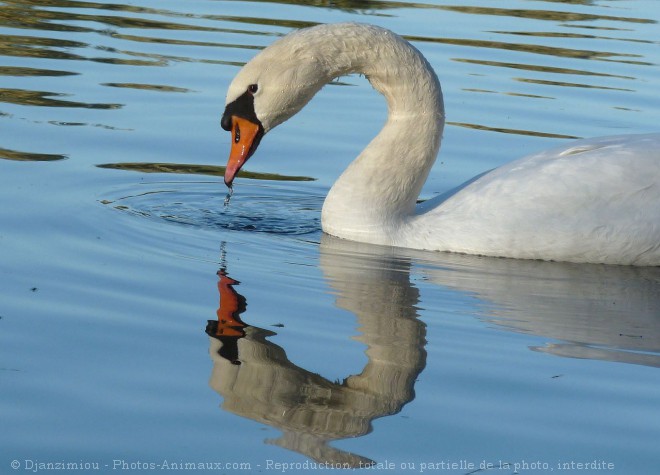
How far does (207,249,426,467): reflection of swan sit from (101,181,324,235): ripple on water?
156cm

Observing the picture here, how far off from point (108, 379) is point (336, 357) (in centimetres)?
88

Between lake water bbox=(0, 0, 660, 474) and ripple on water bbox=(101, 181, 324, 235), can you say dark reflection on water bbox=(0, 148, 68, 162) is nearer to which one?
lake water bbox=(0, 0, 660, 474)

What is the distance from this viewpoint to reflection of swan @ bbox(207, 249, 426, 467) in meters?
4.60

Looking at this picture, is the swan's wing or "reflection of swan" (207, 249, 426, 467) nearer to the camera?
"reflection of swan" (207, 249, 426, 467)

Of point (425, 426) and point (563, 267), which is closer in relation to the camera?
point (425, 426)

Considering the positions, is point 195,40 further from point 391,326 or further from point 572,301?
point 391,326

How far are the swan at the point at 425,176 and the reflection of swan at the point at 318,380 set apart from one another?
50.3 inches

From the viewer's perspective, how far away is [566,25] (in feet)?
50.3

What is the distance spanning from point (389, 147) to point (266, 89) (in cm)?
83

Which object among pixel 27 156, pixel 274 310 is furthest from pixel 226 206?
pixel 274 310

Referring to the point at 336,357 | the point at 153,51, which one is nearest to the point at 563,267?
the point at 336,357

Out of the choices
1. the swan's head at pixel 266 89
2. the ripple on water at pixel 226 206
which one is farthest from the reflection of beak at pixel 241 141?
the ripple on water at pixel 226 206

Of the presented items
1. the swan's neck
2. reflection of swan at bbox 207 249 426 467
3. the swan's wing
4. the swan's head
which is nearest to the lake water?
reflection of swan at bbox 207 249 426 467

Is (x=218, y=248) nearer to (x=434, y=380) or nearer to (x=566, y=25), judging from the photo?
(x=434, y=380)
